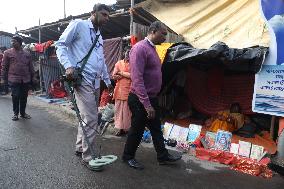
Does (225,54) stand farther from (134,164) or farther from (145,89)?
(134,164)

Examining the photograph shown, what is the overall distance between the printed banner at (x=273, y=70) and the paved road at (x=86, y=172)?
1345 mm

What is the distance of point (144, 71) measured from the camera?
4.64 m

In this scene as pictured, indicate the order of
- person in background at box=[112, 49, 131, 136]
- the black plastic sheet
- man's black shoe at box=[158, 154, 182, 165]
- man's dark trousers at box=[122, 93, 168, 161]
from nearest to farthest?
man's dark trousers at box=[122, 93, 168, 161] → man's black shoe at box=[158, 154, 182, 165] → the black plastic sheet → person in background at box=[112, 49, 131, 136]

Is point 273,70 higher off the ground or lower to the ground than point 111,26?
lower

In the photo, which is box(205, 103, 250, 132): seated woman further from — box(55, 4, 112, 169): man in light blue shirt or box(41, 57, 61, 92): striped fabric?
box(41, 57, 61, 92): striped fabric

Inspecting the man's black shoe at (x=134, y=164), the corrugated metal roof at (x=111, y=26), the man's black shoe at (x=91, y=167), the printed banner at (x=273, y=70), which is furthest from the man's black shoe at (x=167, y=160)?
the corrugated metal roof at (x=111, y=26)

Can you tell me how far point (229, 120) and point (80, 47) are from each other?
4831mm

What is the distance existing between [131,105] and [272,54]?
2775 millimetres

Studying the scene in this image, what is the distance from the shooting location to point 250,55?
6.37 metres

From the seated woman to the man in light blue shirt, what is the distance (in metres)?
4.15

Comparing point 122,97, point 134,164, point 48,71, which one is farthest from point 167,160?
point 48,71

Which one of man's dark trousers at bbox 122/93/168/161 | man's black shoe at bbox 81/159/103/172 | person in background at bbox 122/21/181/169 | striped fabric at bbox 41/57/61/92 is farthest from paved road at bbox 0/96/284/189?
striped fabric at bbox 41/57/61/92

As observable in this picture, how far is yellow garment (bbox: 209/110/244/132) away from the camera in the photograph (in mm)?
8037

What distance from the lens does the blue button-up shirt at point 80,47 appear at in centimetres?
445
